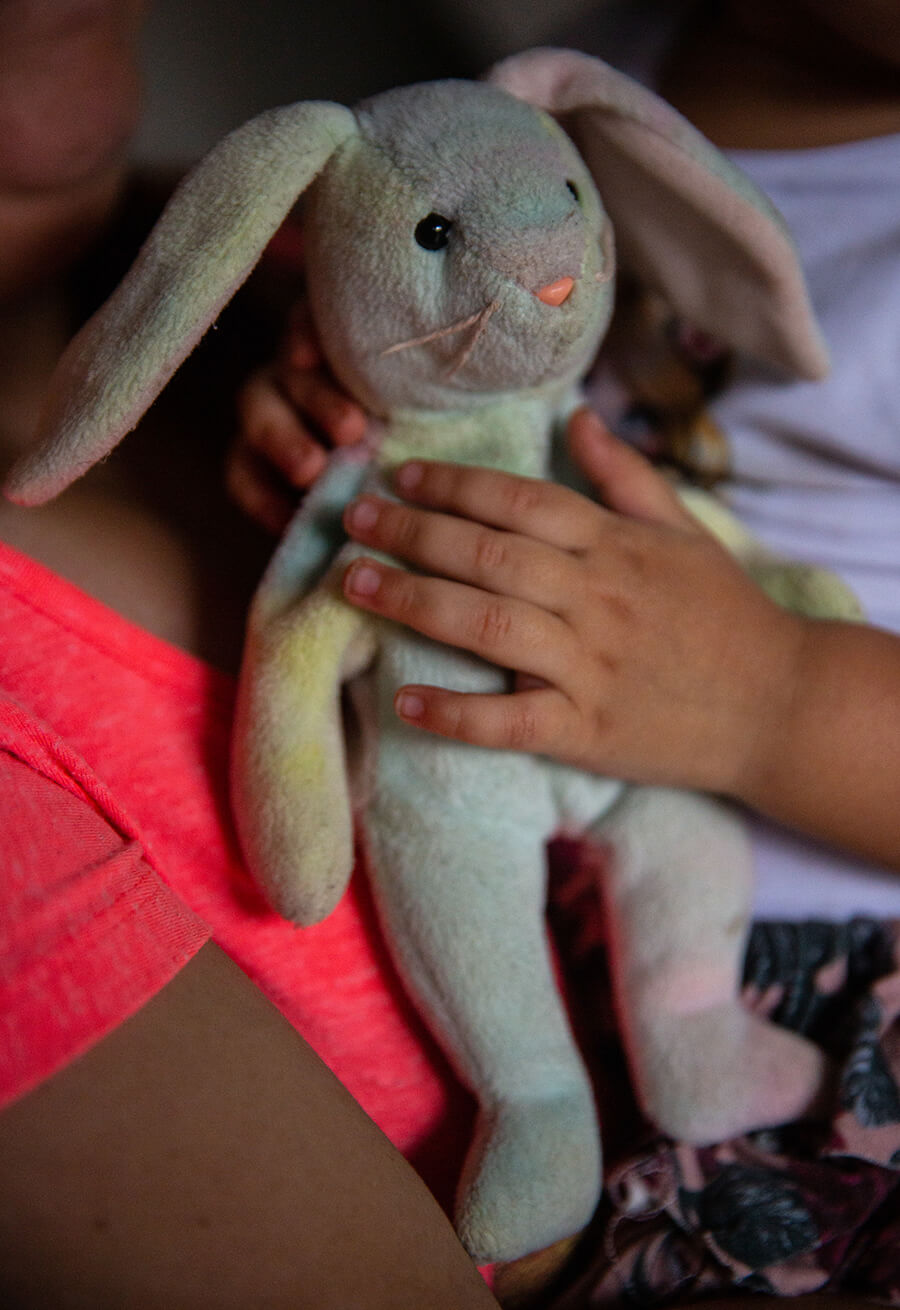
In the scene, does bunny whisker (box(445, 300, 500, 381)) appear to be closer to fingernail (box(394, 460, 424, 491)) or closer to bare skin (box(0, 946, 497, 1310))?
fingernail (box(394, 460, 424, 491))

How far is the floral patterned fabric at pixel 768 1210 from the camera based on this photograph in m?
0.51

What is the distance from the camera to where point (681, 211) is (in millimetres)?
546

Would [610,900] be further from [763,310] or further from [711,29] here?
[711,29]

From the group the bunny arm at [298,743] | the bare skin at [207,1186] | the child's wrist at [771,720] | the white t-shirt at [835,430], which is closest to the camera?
the bare skin at [207,1186]

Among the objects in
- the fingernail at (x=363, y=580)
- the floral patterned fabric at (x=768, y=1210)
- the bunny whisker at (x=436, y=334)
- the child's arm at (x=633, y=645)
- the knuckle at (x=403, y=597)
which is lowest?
the floral patterned fabric at (x=768, y=1210)

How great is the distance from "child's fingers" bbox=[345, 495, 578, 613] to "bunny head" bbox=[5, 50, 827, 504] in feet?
0.20

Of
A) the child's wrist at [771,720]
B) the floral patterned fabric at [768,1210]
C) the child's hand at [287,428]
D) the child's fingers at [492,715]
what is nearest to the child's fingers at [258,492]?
the child's hand at [287,428]

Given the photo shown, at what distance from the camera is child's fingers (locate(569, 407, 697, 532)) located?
542 millimetres

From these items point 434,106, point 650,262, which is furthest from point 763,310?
point 434,106

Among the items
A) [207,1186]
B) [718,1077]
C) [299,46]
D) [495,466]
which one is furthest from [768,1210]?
[299,46]

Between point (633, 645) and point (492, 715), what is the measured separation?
0.11 meters

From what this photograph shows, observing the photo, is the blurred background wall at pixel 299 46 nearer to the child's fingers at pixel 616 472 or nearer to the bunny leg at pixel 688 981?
the child's fingers at pixel 616 472

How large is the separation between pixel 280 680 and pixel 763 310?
39cm

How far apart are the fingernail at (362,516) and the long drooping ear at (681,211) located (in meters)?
0.22
